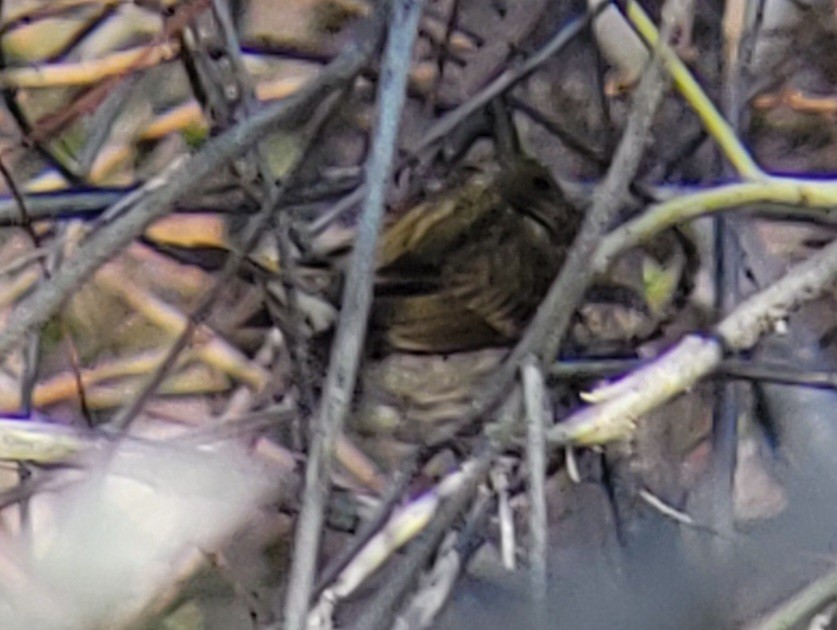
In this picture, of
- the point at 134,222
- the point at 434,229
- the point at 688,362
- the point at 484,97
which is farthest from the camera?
the point at 484,97

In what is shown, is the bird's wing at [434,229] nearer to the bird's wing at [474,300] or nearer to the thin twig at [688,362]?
the bird's wing at [474,300]

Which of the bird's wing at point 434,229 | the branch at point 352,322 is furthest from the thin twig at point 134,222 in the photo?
the bird's wing at point 434,229

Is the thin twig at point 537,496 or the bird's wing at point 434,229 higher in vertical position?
the bird's wing at point 434,229

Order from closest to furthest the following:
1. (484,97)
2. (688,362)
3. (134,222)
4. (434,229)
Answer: (134,222) < (688,362) < (434,229) < (484,97)

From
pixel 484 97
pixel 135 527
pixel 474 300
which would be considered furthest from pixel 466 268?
pixel 135 527

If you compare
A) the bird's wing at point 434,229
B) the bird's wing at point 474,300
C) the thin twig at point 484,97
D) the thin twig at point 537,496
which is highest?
the thin twig at point 484,97

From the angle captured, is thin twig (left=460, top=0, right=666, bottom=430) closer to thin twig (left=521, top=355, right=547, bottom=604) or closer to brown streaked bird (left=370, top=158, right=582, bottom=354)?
thin twig (left=521, top=355, right=547, bottom=604)

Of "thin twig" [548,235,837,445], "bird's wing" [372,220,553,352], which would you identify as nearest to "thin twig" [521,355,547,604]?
"thin twig" [548,235,837,445]

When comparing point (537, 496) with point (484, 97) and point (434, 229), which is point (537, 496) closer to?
point (434, 229)

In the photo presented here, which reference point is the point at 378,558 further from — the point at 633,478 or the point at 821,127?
the point at 821,127
